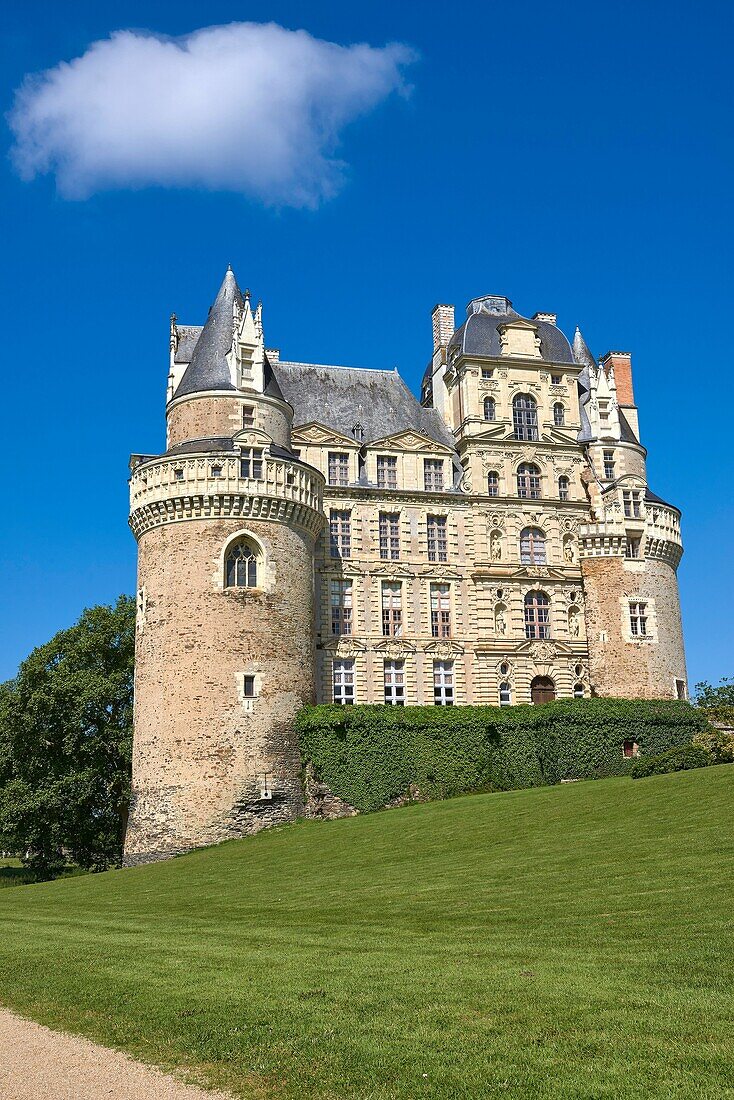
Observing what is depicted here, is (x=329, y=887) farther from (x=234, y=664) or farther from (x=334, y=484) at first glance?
(x=334, y=484)

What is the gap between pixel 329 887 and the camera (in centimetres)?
2438

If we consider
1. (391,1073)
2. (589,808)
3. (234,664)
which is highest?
(234,664)

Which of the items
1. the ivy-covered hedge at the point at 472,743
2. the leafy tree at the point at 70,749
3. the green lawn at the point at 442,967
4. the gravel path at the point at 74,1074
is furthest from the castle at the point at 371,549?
the gravel path at the point at 74,1074

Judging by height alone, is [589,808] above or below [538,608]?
below

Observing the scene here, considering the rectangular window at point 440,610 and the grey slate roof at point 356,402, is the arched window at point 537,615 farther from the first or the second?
the grey slate roof at point 356,402

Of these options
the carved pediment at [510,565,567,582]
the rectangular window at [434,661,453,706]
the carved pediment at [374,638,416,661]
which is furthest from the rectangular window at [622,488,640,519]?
the carved pediment at [374,638,416,661]

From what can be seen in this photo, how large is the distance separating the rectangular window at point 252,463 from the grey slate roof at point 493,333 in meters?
13.9

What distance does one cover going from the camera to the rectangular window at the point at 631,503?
4941cm

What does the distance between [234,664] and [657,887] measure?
24545mm

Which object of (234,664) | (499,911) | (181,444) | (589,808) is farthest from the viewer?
(181,444)

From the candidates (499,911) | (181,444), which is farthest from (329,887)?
(181,444)

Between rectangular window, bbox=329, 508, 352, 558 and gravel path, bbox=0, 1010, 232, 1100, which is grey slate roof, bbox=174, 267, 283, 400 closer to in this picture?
rectangular window, bbox=329, 508, 352, 558

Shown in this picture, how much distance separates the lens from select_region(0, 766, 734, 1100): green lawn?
9.17m

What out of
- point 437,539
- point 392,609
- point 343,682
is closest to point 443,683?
point 392,609
